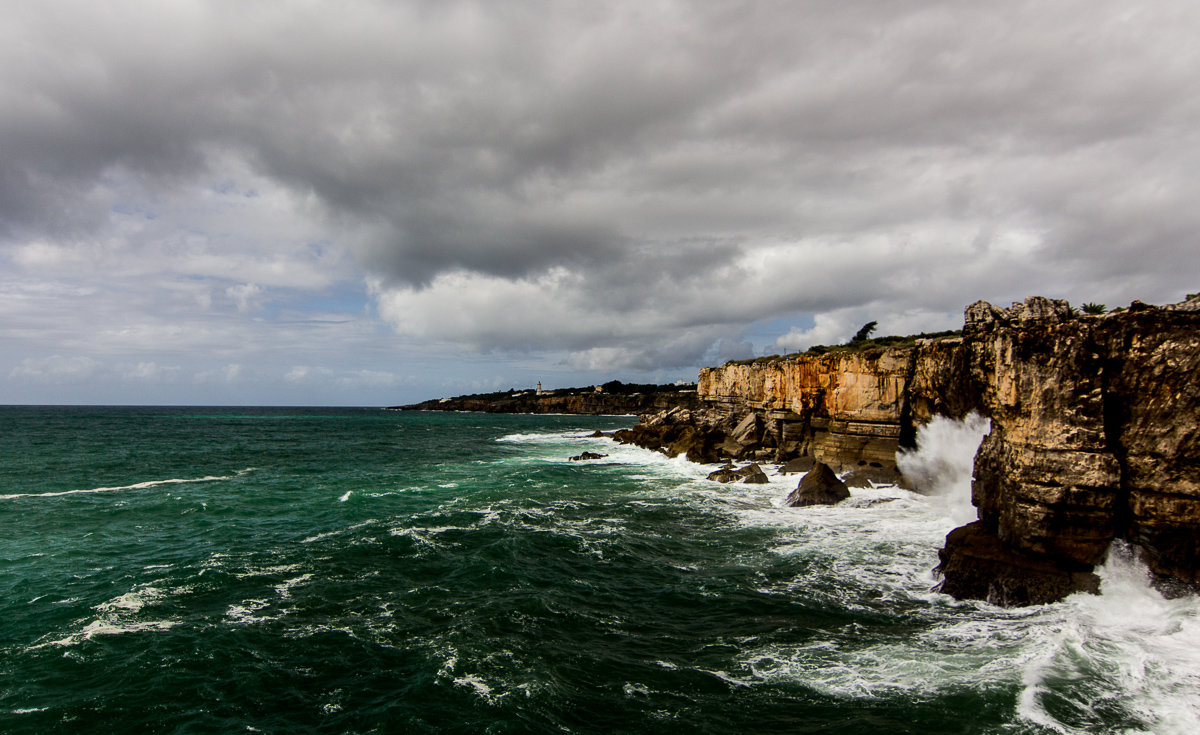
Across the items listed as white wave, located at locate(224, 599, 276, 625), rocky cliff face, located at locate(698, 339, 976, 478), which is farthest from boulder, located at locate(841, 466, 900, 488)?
white wave, located at locate(224, 599, 276, 625)

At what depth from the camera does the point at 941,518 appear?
23078 millimetres

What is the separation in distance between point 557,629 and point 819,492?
17.5 m

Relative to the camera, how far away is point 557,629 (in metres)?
13.5

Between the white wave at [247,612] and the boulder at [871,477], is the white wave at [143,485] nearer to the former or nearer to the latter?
the white wave at [247,612]

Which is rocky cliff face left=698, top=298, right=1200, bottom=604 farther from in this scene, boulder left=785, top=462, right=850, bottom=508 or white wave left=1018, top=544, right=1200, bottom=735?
boulder left=785, top=462, right=850, bottom=508

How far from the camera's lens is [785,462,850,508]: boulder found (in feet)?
87.4

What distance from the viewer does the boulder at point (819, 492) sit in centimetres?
2662

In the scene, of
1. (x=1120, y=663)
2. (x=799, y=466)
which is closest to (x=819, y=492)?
(x=799, y=466)

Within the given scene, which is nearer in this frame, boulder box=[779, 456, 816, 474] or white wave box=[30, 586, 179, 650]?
white wave box=[30, 586, 179, 650]

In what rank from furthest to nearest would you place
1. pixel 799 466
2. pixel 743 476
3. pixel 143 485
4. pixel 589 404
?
pixel 589 404, pixel 799 466, pixel 743 476, pixel 143 485

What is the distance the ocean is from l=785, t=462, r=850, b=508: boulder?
0.93 meters

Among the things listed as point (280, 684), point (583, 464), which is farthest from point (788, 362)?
point (280, 684)

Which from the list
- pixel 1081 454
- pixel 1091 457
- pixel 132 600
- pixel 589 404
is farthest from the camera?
pixel 589 404

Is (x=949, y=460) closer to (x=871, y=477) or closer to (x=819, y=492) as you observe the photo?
(x=871, y=477)
